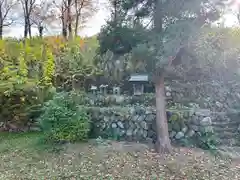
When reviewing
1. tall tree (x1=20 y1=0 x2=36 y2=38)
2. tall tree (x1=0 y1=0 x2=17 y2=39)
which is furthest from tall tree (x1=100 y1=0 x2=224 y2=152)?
tall tree (x1=0 y1=0 x2=17 y2=39)

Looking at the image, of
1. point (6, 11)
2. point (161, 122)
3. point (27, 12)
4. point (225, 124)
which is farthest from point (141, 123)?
point (6, 11)

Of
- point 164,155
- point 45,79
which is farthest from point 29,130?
point 164,155

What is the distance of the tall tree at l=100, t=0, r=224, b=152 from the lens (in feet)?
10.6

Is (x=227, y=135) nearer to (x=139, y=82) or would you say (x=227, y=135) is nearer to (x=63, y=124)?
(x=139, y=82)

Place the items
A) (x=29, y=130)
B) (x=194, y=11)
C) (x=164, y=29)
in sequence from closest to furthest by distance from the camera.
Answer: (x=194, y=11)
(x=164, y=29)
(x=29, y=130)

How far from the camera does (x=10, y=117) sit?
5.20 metres

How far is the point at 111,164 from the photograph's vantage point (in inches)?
132

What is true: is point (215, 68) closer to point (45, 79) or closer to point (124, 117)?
point (124, 117)

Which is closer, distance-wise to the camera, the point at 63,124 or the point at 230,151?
the point at 230,151

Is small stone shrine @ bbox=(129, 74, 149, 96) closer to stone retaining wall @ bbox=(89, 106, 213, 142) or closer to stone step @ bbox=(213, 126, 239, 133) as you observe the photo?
stone retaining wall @ bbox=(89, 106, 213, 142)

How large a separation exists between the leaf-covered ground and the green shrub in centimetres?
17

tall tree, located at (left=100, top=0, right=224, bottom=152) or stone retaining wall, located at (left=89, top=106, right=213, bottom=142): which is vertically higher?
tall tree, located at (left=100, top=0, right=224, bottom=152)

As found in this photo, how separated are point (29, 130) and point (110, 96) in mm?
1873

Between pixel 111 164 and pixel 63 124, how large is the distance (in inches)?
43.0
